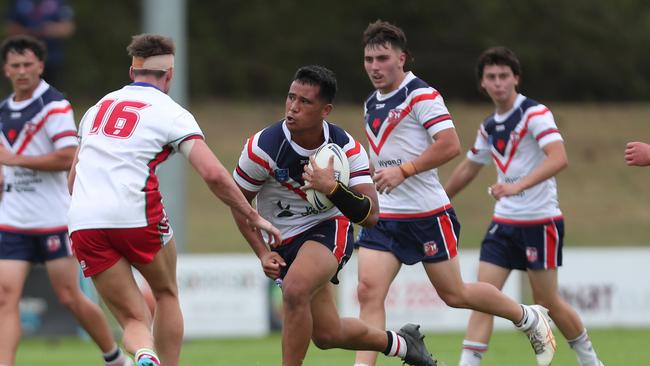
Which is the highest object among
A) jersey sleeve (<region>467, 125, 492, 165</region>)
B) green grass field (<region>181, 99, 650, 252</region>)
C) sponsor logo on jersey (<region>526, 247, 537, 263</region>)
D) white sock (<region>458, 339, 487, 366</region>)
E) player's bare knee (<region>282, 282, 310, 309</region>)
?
jersey sleeve (<region>467, 125, 492, 165</region>)

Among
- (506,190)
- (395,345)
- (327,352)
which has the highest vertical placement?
(506,190)

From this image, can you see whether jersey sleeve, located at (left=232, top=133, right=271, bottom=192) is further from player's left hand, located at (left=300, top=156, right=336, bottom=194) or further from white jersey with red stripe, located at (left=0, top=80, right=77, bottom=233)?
white jersey with red stripe, located at (left=0, top=80, right=77, bottom=233)

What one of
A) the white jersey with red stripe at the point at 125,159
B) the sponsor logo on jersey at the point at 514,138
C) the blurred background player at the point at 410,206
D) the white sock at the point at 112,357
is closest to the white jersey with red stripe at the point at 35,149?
the white sock at the point at 112,357

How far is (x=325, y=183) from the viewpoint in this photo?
7.22 m

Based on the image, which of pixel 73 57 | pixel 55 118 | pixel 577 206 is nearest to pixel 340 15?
pixel 73 57

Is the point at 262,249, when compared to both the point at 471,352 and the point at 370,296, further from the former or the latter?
the point at 471,352

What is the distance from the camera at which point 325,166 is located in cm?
730

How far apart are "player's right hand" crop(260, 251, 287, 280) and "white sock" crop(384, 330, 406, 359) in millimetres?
950

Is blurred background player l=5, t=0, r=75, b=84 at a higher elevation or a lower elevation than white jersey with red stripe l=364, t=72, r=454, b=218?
lower

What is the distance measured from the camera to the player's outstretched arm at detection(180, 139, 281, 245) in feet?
23.0

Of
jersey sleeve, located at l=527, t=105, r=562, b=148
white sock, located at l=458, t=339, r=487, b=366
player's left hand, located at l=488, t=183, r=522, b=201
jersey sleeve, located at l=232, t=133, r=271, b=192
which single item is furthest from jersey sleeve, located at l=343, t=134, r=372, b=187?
white sock, located at l=458, t=339, r=487, b=366

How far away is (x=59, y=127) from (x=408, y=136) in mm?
2612

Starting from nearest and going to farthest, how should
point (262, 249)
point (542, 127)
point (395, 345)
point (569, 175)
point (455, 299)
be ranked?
point (262, 249) → point (395, 345) → point (455, 299) → point (542, 127) → point (569, 175)

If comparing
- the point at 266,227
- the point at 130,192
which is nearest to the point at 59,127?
the point at 130,192
